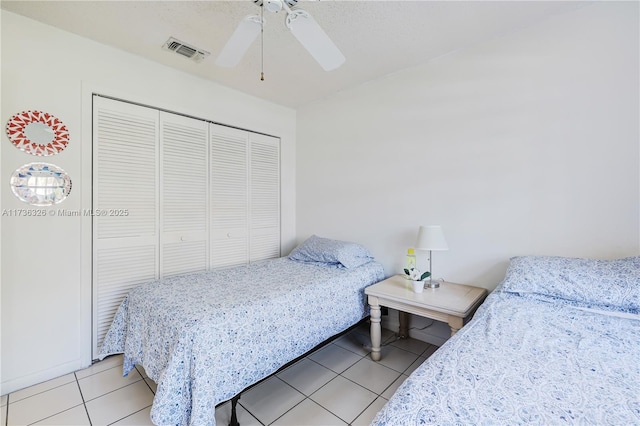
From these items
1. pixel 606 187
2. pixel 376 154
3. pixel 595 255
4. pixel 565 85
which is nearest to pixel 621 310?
pixel 595 255

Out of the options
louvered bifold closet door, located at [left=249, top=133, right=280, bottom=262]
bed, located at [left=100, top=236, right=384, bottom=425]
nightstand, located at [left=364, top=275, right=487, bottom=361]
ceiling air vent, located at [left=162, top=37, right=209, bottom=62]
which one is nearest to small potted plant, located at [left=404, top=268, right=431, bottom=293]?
nightstand, located at [left=364, top=275, right=487, bottom=361]

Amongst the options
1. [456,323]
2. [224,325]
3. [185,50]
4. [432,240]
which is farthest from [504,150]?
[185,50]

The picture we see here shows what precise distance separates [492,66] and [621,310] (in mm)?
1850

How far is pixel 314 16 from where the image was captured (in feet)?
6.37

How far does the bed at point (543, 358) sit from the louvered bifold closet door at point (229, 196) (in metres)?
2.42

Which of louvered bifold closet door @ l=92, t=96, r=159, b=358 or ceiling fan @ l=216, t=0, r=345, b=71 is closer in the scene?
ceiling fan @ l=216, t=0, r=345, b=71

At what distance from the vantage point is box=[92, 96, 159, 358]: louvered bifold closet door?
2277 millimetres

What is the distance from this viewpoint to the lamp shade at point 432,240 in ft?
7.42

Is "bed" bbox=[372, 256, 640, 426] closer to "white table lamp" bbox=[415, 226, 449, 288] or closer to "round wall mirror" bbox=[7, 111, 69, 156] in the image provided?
"white table lamp" bbox=[415, 226, 449, 288]

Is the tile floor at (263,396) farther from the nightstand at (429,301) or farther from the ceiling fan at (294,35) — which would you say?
the ceiling fan at (294,35)

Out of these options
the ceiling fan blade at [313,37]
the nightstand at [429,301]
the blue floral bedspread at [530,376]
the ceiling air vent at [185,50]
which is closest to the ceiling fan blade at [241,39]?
the ceiling fan blade at [313,37]

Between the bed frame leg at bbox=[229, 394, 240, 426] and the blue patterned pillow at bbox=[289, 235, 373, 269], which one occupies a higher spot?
the blue patterned pillow at bbox=[289, 235, 373, 269]

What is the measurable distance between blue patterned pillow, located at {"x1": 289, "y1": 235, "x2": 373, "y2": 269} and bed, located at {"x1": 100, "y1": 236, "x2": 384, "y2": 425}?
0.07 ft

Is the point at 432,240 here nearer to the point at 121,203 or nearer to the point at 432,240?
the point at 432,240
